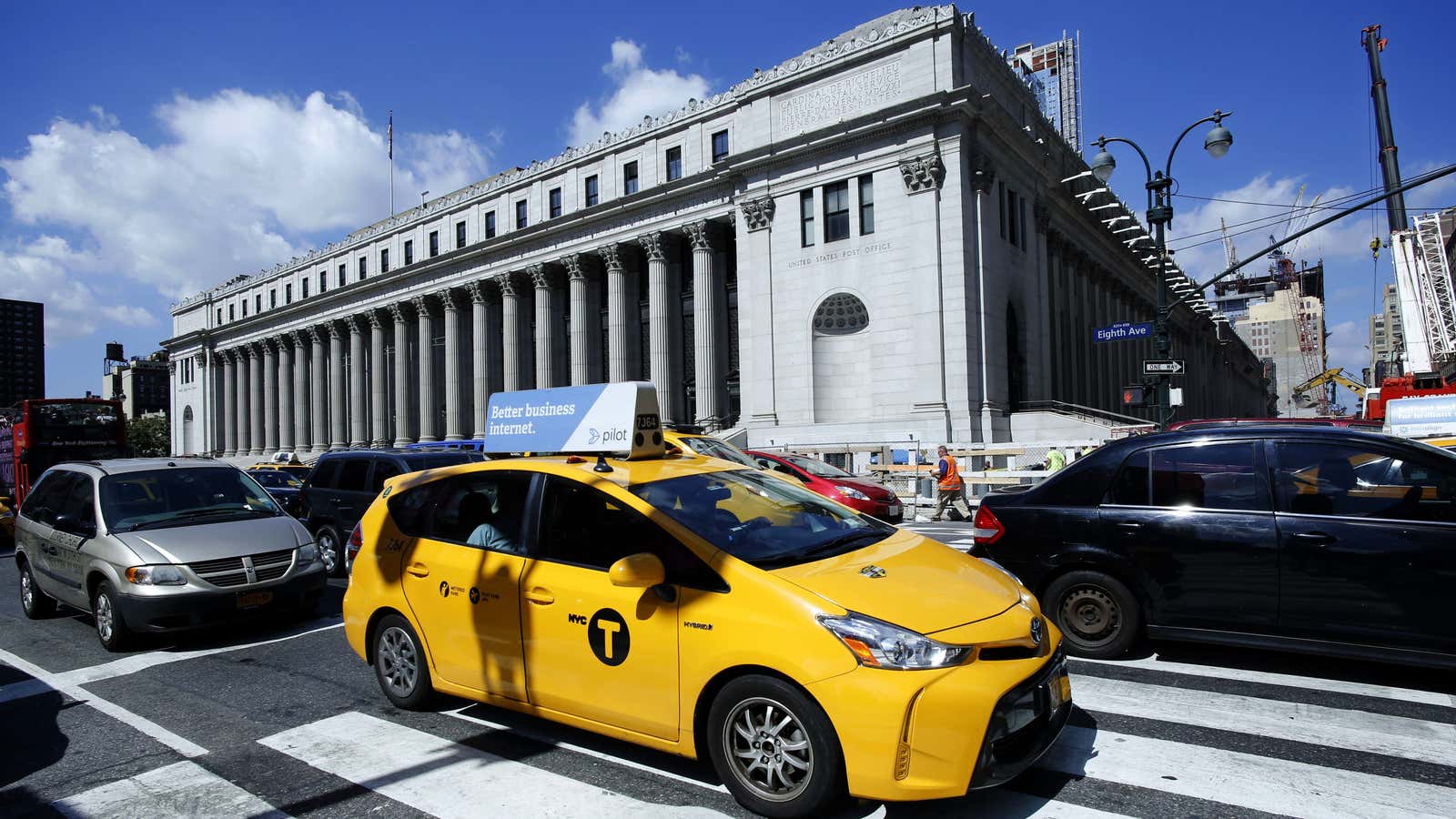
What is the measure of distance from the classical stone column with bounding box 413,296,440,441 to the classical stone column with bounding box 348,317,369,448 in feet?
26.6

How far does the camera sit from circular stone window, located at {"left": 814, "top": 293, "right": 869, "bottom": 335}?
30141 mm

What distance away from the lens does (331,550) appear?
39.4 ft

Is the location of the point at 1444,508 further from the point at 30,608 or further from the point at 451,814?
the point at 30,608

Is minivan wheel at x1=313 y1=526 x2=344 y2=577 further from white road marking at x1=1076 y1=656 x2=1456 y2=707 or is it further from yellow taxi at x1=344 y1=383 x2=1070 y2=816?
white road marking at x1=1076 y1=656 x2=1456 y2=707

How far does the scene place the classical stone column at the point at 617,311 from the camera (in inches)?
1532

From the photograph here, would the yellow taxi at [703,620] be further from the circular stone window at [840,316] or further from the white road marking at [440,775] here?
the circular stone window at [840,316]

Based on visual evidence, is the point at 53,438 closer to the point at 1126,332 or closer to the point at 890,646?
the point at 890,646

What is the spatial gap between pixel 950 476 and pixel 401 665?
1385 centimetres

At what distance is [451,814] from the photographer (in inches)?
Answer: 149

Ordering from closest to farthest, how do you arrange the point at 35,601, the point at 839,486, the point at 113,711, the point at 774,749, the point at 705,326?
1. the point at 774,749
2. the point at 113,711
3. the point at 35,601
4. the point at 839,486
5. the point at 705,326

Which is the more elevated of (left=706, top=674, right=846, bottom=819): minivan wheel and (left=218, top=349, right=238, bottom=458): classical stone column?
(left=218, top=349, right=238, bottom=458): classical stone column

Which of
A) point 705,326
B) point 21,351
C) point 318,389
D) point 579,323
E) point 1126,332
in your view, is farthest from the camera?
point 21,351

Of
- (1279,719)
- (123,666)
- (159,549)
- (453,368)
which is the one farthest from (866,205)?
(453,368)

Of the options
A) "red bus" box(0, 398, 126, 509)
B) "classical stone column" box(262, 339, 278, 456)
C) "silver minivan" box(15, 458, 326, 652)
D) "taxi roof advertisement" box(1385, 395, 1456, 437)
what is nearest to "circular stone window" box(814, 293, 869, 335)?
"taxi roof advertisement" box(1385, 395, 1456, 437)
